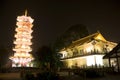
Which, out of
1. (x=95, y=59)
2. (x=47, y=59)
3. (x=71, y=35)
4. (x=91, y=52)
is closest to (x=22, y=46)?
(x=47, y=59)

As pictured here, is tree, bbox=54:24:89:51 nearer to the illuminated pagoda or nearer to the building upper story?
the building upper story

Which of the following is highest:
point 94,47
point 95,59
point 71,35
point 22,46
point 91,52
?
point 71,35

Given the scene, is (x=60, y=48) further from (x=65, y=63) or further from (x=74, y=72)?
(x=74, y=72)

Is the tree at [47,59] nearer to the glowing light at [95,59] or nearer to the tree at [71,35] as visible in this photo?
the tree at [71,35]

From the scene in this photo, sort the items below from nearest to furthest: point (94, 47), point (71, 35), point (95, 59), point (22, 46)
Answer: point (95, 59) → point (94, 47) → point (22, 46) → point (71, 35)

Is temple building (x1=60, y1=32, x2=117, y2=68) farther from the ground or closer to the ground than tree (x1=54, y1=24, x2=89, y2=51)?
closer to the ground

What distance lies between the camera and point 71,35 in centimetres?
5519

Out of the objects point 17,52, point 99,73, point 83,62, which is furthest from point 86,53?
point 17,52

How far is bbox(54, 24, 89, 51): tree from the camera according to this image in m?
54.3

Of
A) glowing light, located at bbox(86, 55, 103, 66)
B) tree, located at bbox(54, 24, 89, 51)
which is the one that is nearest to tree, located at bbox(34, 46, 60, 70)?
tree, located at bbox(54, 24, 89, 51)

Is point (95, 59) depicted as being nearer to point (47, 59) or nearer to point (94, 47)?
point (94, 47)

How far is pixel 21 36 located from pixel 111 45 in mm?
27562

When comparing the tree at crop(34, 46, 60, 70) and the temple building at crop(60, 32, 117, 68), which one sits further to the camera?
the tree at crop(34, 46, 60, 70)

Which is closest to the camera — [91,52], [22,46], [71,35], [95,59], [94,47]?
[95,59]
